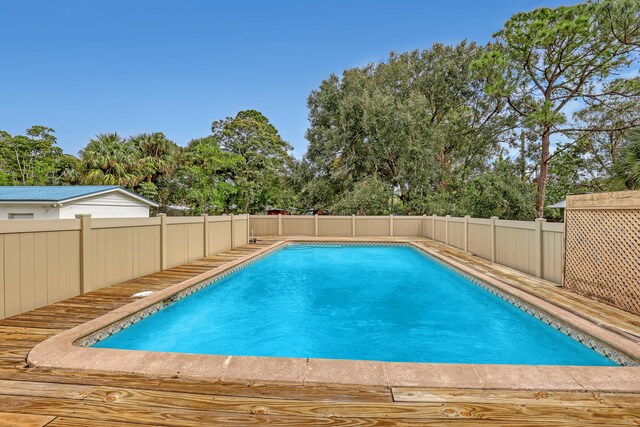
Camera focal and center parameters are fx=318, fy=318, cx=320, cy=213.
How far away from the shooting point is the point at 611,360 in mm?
3395

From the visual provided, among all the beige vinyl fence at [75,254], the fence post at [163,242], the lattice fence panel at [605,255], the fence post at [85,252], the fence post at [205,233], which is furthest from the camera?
the fence post at [205,233]

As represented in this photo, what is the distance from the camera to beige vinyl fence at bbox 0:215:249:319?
156 inches

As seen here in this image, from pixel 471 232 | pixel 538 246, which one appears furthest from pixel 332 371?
pixel 471 232

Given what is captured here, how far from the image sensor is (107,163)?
57.7 ft

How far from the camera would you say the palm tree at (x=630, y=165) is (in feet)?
23.0

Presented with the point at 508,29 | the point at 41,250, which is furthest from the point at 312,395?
the point at 508,29

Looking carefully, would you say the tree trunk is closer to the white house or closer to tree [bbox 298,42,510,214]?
tree [bbox 298,42,510,214]

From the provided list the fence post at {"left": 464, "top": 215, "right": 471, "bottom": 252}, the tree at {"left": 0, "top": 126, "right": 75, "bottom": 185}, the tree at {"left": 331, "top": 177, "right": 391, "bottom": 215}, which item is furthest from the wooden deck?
the tree at {"left": 0, "top": 126, "right": 75, "bottom": 185}

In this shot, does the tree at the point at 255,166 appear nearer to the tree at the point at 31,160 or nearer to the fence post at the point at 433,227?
the fence post at the point at 433,227

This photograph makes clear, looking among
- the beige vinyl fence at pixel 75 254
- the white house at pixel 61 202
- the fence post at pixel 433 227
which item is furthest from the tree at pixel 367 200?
the beige vinyl fence at pixel 75 254

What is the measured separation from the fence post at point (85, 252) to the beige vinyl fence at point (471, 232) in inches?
324

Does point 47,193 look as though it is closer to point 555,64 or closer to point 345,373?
point 345,373

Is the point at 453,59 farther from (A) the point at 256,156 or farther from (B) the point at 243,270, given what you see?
(B) the point at 243,270

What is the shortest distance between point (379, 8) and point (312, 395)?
63.2 feet
